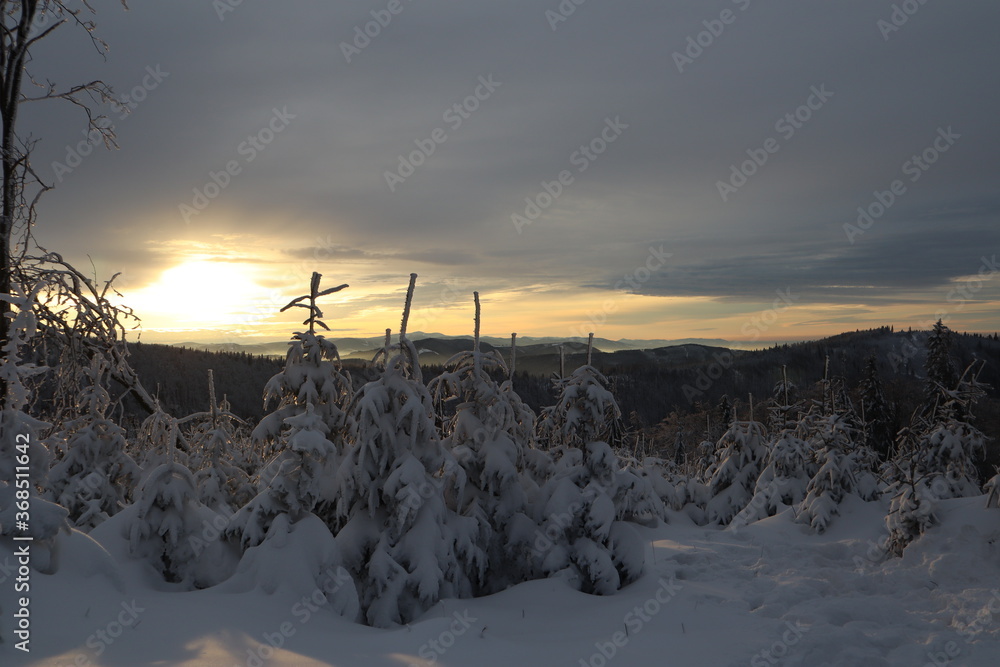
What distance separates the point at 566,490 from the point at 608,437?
4.62ft

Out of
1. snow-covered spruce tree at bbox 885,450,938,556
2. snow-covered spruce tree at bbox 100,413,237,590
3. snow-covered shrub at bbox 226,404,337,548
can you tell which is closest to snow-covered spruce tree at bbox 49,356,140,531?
snow-covered spruce tree at bbox 100,413,237,590

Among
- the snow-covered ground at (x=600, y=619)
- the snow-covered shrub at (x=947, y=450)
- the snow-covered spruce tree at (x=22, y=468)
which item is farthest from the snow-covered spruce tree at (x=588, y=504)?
the snow-covered shrub at (x=947, y=450)

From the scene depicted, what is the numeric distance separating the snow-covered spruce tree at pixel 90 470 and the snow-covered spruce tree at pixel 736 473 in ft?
61.8

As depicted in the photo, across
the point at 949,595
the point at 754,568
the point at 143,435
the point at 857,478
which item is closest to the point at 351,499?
the point at 143,435

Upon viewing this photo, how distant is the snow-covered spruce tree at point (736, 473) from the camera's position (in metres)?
21.6

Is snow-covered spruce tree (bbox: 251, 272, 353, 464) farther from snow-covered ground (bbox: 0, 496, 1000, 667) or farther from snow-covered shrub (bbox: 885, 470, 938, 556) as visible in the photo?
snow-covered shrub (bbox: 885, 470, 938, 556)

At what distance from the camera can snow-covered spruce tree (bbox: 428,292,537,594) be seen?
33.8ft

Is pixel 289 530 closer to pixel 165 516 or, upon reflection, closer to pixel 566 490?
pixel 165 516

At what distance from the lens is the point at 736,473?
21.9 metres

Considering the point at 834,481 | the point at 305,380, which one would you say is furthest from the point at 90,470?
the point at 834,481

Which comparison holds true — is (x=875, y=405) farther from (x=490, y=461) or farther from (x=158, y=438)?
(x=158, y=438)

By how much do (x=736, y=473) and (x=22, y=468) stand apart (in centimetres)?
2145

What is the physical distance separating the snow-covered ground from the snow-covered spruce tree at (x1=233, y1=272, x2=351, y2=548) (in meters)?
1.18

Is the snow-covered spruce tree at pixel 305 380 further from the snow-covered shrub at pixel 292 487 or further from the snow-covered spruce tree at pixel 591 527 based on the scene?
the snow-covered spruce tree at pixel 591 527
